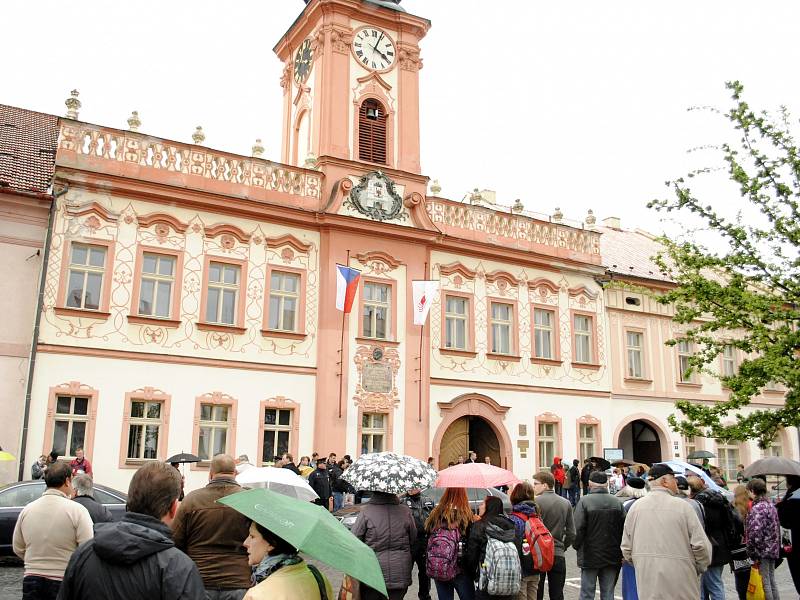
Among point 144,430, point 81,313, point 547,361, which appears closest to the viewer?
point 81,313

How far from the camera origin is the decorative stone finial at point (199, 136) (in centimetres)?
2181

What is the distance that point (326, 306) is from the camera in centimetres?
2216

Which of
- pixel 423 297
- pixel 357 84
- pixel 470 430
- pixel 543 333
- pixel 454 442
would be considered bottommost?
pixel 454 442

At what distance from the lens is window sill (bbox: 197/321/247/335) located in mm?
20438

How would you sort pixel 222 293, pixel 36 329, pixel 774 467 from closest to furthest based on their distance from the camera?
pixel 774 467 < pixel 36 329 < pixel 222 293

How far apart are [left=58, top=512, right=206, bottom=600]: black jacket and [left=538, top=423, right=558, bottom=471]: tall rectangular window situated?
23.3m

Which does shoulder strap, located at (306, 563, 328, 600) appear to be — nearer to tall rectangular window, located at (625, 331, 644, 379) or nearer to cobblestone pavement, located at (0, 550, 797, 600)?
cobblestone pavement, located at (0, 550, 797, 600)

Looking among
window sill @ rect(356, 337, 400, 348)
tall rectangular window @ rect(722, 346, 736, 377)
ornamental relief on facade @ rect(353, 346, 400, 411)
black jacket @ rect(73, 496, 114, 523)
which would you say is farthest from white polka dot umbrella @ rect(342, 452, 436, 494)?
tall rectangular window @ rect(722, 346, 736, 377)

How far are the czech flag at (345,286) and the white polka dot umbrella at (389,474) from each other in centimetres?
1364

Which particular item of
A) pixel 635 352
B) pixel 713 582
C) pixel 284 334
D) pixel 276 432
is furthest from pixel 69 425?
pixel 635 352

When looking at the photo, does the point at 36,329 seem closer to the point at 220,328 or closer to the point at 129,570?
the point at 220,328

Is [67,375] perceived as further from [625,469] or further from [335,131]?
[625,469]

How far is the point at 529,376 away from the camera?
26.0m

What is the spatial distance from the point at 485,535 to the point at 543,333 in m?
20.0
